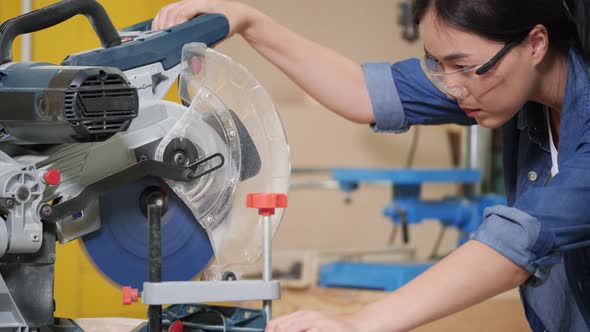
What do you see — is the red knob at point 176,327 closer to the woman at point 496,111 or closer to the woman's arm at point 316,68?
the woman at point 496,111

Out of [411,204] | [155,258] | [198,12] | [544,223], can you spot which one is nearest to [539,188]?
[544,223]

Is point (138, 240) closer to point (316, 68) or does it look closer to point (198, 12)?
point (198, 12)

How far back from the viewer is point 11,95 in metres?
1.12

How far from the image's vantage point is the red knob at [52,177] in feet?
3.80

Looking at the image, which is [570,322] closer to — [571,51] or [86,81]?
[571,51]

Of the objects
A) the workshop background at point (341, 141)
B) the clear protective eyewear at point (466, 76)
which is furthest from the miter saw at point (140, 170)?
the workshop background at point (341, 141)

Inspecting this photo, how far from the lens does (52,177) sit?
1162 mm

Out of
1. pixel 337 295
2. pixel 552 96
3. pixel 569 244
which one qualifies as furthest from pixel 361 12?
→ pixel 569 244

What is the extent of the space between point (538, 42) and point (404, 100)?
0.40m

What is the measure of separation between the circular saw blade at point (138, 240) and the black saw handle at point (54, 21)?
9.2 inches

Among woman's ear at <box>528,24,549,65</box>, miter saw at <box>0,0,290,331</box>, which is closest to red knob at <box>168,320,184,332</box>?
miter saw at <box>0,0,290,331</box>

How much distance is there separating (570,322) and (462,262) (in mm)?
500

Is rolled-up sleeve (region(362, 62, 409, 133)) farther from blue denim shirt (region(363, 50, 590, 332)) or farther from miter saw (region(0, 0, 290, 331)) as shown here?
miter saw (region(0, 0, 290, 331))

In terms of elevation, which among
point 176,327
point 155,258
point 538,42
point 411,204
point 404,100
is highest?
point 538,42
